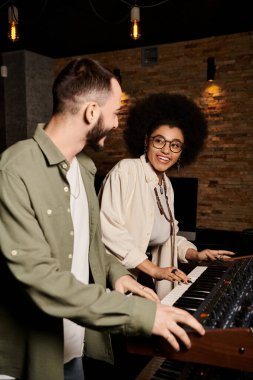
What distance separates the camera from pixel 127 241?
2.06m

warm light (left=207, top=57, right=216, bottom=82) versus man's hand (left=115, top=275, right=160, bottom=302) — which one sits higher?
warm light (left=207, top=57, right=216, bottom=82)

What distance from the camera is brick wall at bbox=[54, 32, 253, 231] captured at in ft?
20.8

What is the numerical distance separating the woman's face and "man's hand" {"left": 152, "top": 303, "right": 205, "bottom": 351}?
1399 mm

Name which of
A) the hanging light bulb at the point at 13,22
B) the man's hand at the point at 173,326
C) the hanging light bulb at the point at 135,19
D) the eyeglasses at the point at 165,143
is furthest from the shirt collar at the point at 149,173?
the hanging light bulb at the point at 13,22

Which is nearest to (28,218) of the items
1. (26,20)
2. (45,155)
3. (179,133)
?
(45,155)

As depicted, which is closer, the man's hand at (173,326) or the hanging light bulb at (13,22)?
the man's hand at (173,326)

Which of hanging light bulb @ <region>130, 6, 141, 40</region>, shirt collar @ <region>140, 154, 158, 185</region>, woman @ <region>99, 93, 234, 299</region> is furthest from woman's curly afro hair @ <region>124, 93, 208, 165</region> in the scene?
hanging light bulb @ <region>130, 6, 141, 40</region>

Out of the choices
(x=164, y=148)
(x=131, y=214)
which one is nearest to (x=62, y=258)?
(x=131, y=214)

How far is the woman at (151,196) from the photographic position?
81.2 inches

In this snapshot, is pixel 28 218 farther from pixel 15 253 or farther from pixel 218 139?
pixel 218 139

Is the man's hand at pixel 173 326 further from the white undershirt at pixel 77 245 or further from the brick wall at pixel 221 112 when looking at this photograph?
the brick wall at pixel 221 112

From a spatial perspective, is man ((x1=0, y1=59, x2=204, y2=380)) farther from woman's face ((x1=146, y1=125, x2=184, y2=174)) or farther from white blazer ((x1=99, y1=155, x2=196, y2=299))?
woman's face ((x1=146, y1=125, x2=184, y2=174))

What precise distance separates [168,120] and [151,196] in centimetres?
55

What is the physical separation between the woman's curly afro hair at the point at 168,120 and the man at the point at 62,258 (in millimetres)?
1159
